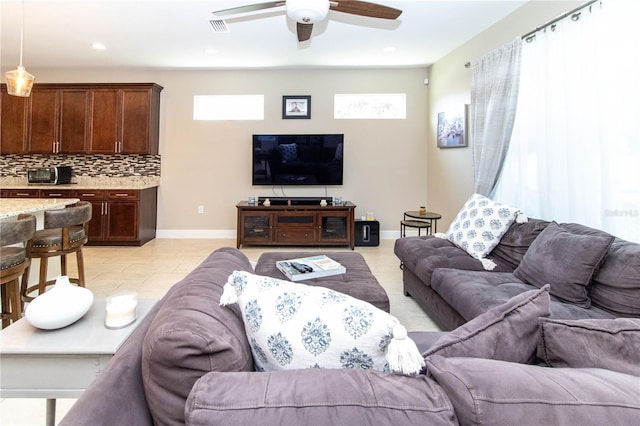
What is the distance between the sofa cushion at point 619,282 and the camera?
1654 millimetres

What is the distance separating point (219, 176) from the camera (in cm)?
555

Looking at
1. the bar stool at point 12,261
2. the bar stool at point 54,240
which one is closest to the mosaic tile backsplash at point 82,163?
the bar stool at point 54,240

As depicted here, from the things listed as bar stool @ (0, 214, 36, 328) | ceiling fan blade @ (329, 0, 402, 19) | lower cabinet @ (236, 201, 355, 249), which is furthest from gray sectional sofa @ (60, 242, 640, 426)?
lower cabinet @ (236, 201, 355, 249)

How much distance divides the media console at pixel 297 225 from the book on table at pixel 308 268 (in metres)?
2.51

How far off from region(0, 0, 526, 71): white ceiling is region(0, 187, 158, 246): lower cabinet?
1.89 metres

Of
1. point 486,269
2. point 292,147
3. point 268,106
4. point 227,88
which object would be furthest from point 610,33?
point 227,88

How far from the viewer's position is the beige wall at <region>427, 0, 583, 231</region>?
122 inches

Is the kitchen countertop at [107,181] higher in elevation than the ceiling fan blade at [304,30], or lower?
lower

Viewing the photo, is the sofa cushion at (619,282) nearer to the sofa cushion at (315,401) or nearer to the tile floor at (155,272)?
the tile floor at (155,272)

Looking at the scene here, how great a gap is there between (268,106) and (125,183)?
2585mm

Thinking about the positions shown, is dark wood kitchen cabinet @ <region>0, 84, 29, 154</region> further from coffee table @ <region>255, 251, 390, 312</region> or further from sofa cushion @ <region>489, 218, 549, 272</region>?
sofa cushion @ <region>489, 218, 549, 272</region>

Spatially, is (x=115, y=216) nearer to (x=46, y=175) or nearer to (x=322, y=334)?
(x=46, y=175)

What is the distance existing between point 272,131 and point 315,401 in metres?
5.17

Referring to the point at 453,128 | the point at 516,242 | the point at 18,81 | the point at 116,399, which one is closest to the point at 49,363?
the point at 116,399
